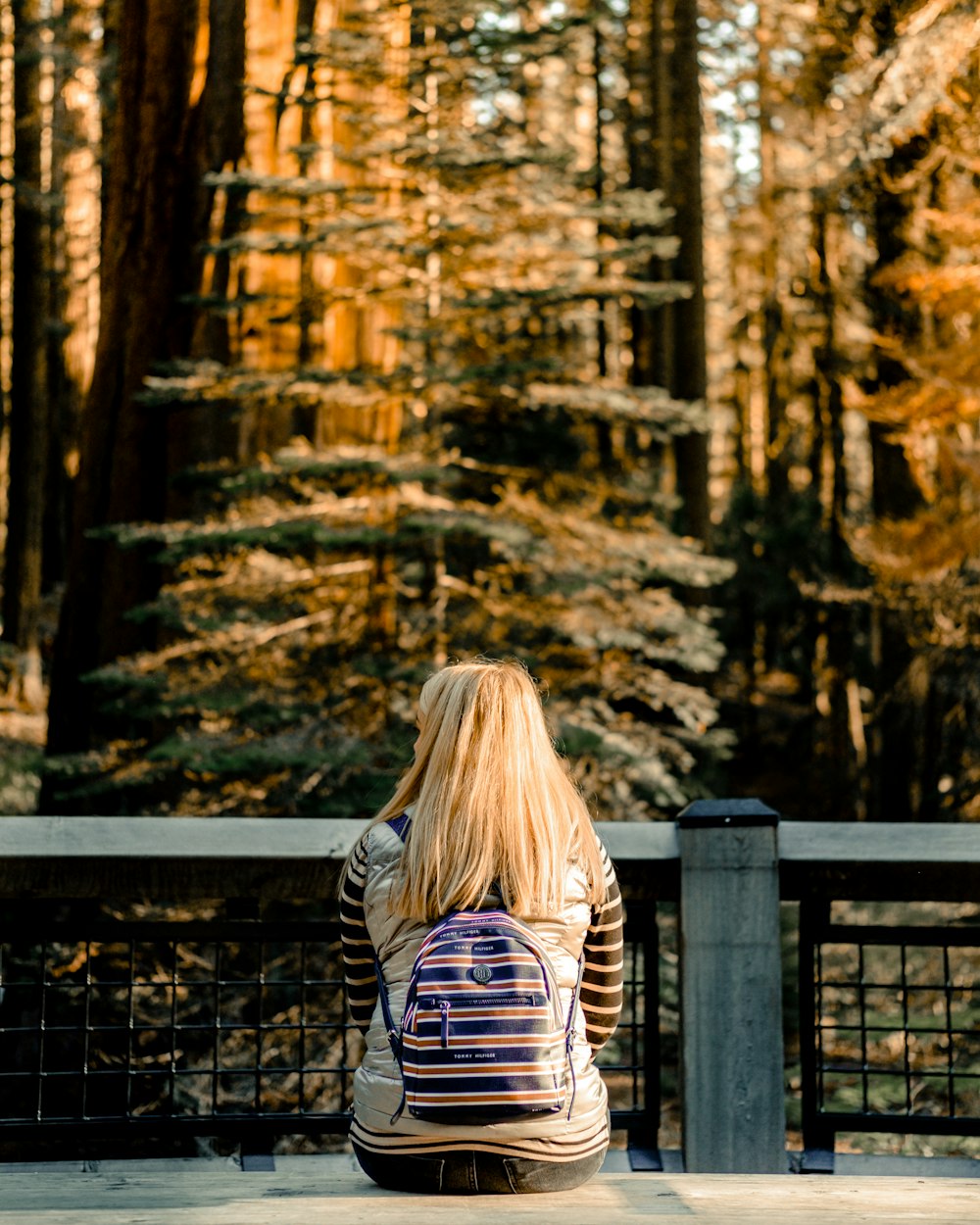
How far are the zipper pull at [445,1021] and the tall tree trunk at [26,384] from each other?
54.4 ft

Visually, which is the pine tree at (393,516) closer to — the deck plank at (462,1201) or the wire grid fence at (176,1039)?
the wire grid fence at (176,1039)

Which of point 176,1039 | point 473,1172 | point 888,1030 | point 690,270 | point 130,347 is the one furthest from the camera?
point 690,270

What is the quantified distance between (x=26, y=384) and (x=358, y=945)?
17612 mm

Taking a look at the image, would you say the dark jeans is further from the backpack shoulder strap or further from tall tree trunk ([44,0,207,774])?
tall tree trunk ([44,0,207,774])

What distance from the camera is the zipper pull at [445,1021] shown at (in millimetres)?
2828

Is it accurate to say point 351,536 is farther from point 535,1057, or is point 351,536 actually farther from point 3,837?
point 535,1057

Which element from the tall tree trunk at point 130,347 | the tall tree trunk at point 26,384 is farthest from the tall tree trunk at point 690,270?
the tall tree trunk at point 26,384

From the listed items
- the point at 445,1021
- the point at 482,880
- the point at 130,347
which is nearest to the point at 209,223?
the point at 130,347

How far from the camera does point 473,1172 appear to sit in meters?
2.94

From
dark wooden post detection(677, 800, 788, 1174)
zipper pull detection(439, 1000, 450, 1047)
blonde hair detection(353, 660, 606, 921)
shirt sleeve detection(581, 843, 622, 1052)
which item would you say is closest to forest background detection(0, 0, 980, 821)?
dark wooden post detection(677, 800, 788, 1174)

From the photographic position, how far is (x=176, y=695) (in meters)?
8.53

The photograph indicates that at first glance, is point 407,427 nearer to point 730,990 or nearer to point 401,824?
point 730,990

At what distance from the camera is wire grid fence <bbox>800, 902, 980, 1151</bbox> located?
400cm

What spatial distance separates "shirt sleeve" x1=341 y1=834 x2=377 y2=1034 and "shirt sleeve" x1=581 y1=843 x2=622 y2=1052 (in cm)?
55
